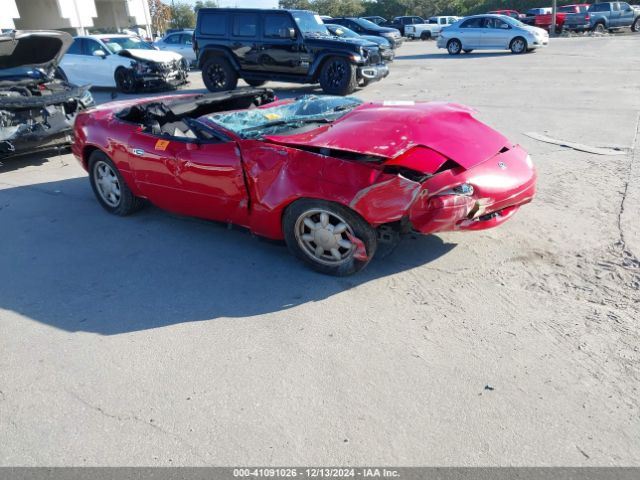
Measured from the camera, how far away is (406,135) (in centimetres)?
392

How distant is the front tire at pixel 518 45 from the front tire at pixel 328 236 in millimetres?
20972

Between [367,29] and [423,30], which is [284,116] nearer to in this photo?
[367,29]

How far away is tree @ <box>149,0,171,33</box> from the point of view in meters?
60.4

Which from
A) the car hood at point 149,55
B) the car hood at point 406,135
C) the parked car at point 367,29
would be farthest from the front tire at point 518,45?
the car hood at point 406,135

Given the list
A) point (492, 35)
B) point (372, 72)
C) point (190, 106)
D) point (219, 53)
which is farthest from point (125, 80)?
point (492, 35)

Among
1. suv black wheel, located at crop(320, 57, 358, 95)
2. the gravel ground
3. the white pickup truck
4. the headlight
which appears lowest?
the white pickup truck

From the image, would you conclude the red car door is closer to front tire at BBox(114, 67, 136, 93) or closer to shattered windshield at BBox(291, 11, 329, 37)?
shattered windshield at BBox(291, 11, 329, 37)

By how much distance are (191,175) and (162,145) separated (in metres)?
0.49

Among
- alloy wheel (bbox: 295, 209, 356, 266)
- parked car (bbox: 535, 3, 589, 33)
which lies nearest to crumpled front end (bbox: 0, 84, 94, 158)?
alloy wheel (bbox: 295, 209, 356, 266)

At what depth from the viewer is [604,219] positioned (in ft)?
16.0

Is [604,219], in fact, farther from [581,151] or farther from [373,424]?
[373,424]

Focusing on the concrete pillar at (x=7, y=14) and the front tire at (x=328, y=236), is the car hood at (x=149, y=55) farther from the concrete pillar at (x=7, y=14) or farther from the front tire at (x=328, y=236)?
the concrete pillar at (x=7, y=14)

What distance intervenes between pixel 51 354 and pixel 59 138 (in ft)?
18.9

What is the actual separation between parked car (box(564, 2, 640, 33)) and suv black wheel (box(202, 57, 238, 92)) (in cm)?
2749
